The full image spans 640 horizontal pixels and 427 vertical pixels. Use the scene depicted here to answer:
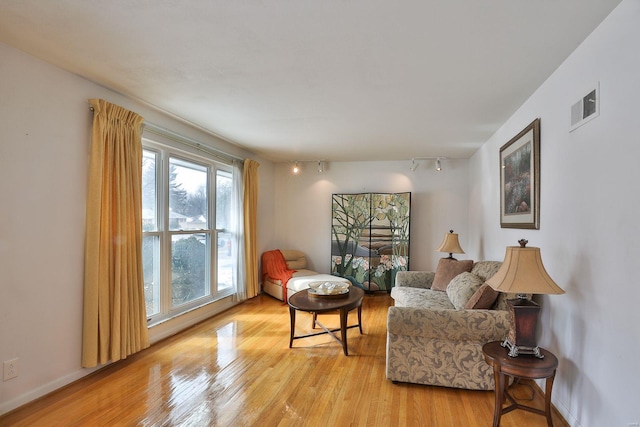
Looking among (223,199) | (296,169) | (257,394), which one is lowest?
(257,394)

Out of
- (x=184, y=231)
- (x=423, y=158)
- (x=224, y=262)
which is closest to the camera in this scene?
(x=184, y=231)

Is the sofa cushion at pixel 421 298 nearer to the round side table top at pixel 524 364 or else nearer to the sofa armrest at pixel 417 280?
the sofa armrest at pixel 417 280

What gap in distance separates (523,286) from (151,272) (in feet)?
11.3

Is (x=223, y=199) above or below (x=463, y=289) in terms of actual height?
above

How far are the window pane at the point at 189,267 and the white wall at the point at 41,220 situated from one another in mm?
1239

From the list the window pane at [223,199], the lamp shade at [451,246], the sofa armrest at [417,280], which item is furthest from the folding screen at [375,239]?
the window pane at [223,199]

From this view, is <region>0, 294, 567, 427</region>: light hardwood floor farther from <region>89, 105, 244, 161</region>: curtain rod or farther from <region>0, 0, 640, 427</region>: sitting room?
<region>89, 105, 244, 161</region>: curtain rod

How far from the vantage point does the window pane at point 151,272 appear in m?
3.41

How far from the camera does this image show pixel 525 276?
1.96 metres

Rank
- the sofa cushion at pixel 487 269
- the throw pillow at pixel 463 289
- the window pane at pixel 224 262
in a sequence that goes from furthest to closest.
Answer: the window pane at pixel 224 262 → the sofa cushion at pixel 487 269 → the throw pillow at pixel 463 289

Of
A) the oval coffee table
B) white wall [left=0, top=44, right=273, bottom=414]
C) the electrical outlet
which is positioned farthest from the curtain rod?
the oval coffee table

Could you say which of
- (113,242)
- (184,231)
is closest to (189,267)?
(184,231)

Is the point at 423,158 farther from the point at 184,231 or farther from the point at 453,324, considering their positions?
the point at 184,231

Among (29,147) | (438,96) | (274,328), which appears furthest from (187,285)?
(438,96)
